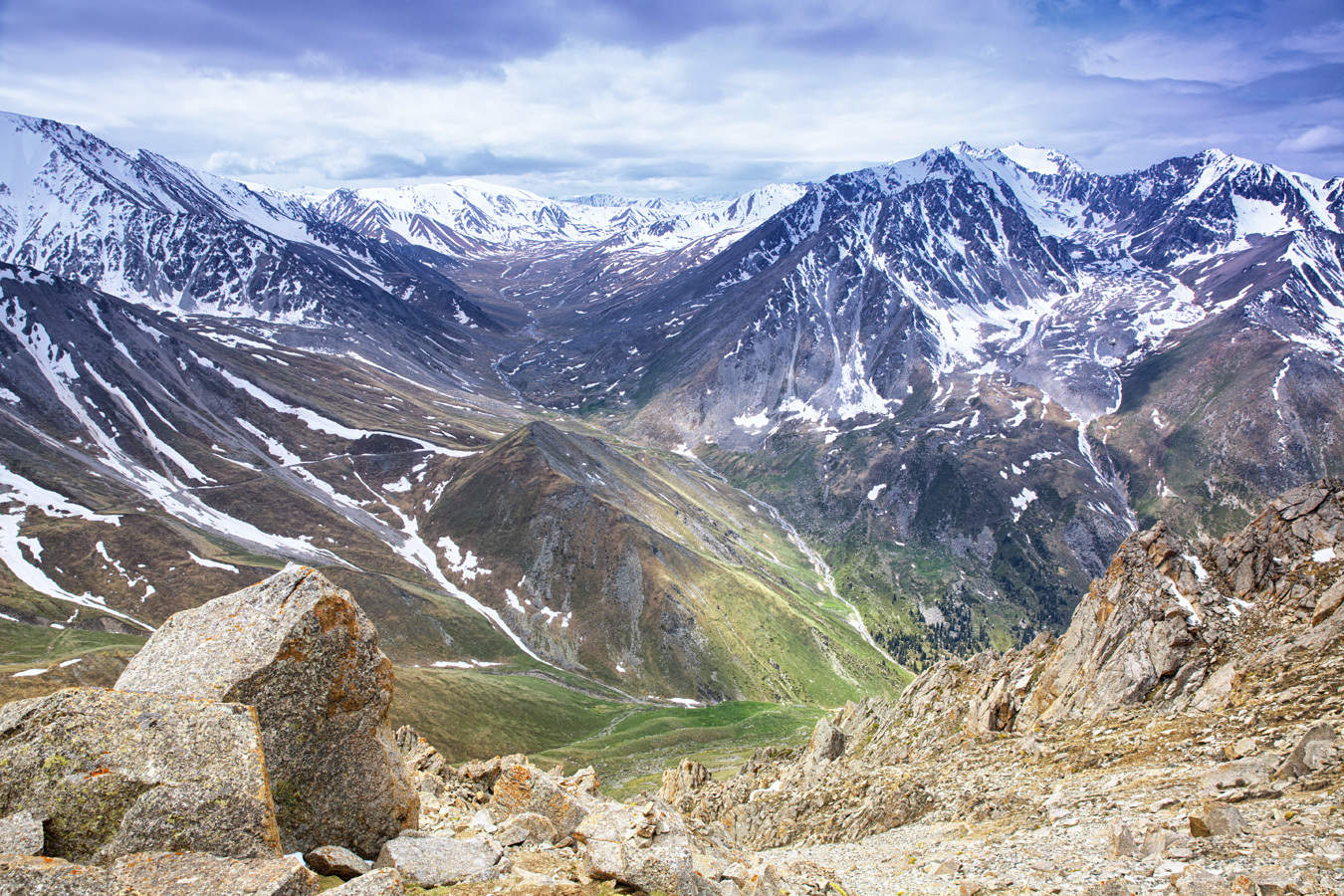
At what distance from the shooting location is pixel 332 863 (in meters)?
14.0

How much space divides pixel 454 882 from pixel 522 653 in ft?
503

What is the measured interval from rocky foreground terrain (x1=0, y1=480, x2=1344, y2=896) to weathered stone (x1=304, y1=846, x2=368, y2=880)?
0.06 meters

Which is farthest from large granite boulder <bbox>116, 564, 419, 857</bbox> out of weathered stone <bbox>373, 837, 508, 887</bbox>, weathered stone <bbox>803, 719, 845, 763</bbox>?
weathered stone <bbox>803, 719, 845, 763</bbox>

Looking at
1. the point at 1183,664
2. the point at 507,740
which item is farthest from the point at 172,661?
the point at 507,740

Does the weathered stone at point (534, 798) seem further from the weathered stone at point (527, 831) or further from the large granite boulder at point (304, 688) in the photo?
the large granite boulder at point (304, 688)

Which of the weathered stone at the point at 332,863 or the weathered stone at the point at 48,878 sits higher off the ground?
the weathered stone at the point at 48,878

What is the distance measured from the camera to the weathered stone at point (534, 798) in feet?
74.8

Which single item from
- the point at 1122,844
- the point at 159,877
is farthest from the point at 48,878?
the point at 1122,844

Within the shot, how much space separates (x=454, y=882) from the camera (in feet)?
47.5

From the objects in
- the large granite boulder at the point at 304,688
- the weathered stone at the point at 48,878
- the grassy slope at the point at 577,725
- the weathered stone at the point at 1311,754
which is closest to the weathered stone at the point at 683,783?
the large granite boulder at the point at 304,688

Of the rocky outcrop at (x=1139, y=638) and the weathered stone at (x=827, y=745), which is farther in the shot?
the weathered stone at (x=827, y=745)

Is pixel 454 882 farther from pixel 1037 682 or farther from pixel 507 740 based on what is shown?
pixel 507 740

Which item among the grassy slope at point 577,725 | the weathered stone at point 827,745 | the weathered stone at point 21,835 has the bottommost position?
the grassy slope at point 577,725

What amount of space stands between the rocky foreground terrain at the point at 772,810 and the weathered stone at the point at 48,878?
0.03 meters
